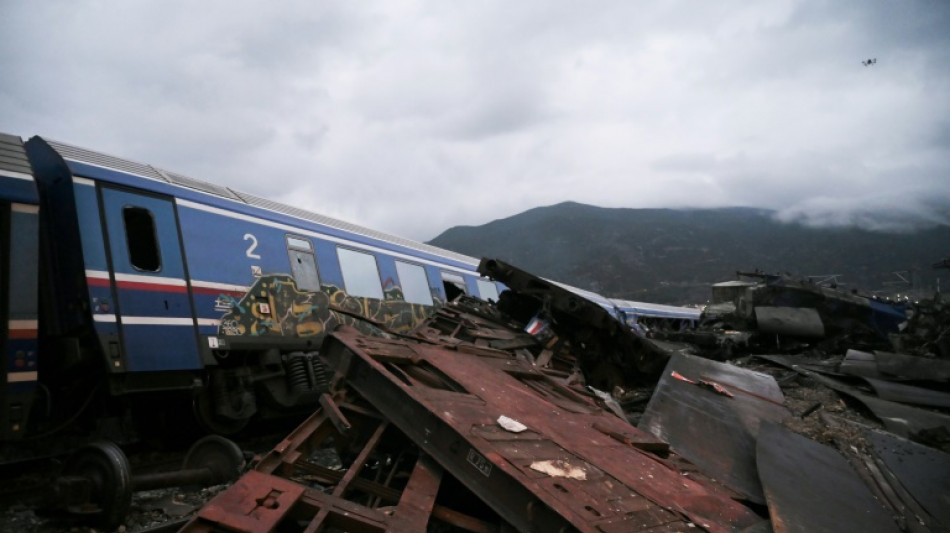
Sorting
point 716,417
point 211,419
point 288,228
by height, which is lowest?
point 716,417

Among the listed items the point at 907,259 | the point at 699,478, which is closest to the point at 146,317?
the point at 699,478

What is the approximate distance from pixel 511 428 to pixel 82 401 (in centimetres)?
491

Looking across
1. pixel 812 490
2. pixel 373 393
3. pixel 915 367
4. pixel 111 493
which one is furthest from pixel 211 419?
pixel 915 367

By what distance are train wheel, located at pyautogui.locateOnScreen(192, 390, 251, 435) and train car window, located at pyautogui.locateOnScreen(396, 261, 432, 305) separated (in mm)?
3748

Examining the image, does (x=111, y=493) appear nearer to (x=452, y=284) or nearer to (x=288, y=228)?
(x=288, y=228)

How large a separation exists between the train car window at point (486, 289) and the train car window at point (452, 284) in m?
0.81

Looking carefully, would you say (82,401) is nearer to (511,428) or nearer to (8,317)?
(8,317)

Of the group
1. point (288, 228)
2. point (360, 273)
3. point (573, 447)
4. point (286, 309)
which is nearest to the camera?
point (573, 447)

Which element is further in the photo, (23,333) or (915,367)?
(915,367)

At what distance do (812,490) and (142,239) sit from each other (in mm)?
6759

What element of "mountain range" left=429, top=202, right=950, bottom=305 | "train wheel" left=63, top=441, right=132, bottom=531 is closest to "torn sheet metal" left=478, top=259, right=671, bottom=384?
"train wheel" left=63, top=441, right=132, bottom=531

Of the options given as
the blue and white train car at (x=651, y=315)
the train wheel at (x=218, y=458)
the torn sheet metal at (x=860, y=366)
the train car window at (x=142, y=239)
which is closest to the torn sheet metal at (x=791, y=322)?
the torn sheet metal at (x=860, y=366)

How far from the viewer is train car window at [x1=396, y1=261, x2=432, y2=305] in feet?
31.5

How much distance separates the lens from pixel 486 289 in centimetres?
1273
